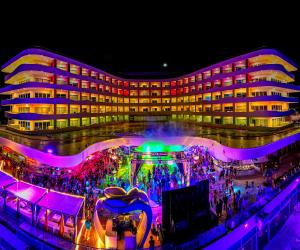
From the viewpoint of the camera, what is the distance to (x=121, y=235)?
33.7ft

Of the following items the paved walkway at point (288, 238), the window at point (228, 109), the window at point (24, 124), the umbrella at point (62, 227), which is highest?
the window at point (228, 109)

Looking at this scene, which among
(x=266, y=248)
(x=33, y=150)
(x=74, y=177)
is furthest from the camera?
(x=74, y=177)

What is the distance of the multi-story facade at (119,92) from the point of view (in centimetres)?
3250

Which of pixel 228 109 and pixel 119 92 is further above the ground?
pixel 119 92

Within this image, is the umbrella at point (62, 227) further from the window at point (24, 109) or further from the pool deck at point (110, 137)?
the window at point (24, 109)

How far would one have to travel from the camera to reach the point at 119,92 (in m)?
56.5

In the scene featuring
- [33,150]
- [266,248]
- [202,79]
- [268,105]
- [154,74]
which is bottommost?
[266,248]

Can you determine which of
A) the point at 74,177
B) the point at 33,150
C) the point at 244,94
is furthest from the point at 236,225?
the point at 244,94

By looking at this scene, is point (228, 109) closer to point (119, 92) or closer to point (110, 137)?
point (110, 137)

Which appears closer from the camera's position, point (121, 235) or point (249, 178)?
point (121, 235)

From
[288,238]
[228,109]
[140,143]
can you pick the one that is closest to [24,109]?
[140,143]

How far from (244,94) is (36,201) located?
35.9m

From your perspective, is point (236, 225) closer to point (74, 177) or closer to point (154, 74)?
point (74, 177)

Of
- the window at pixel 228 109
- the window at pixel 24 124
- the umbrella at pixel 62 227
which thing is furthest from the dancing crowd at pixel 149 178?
the window at pixel 228 109
